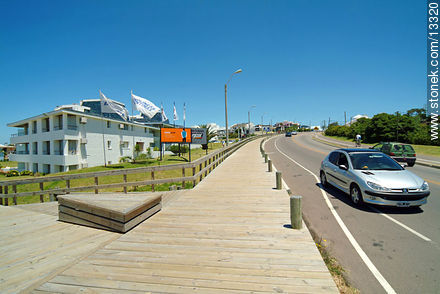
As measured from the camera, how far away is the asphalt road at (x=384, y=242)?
323cm

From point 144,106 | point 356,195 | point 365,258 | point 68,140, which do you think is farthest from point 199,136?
point 365,258

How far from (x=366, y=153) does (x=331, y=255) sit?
17.2 feet

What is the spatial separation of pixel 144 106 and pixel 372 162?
21200 mm

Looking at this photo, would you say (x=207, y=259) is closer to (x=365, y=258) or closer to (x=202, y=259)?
(x=202, y=259)

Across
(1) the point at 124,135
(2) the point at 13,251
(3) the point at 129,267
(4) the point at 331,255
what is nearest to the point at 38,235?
(2) the point at 13,251

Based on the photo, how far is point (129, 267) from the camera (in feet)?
10.4

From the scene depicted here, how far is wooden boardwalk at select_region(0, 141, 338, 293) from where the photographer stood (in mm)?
2732

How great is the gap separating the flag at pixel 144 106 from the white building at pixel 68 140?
9836mm

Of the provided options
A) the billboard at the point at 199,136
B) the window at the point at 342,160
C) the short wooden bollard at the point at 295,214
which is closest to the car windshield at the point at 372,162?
the window at the point at 342,160

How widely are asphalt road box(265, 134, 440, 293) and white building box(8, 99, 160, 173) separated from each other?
97.1 feet

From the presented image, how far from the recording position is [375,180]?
6102 mm

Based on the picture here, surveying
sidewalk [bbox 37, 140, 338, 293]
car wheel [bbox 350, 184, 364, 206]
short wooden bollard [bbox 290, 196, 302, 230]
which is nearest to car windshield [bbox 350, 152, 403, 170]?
car wheel [bbox 350, 184, 364, 206]

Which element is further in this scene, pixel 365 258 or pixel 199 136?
pixel 199 136

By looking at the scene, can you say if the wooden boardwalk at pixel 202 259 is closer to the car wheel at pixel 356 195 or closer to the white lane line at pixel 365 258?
the white lane line at pixel 365 258
